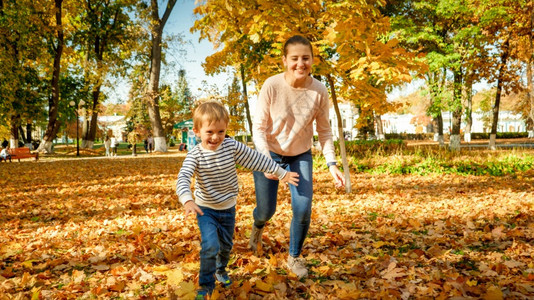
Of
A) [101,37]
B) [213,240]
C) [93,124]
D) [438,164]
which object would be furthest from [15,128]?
[213,240]

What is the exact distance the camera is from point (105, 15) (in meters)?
26.6

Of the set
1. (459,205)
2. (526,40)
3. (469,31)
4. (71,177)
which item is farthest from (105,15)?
(459,205)

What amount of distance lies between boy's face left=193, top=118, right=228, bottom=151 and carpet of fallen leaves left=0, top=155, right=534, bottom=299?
1.00 metres

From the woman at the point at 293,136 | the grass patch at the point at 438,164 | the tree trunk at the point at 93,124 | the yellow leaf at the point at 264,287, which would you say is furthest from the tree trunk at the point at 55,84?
the yellow leaf at the point at 264,287

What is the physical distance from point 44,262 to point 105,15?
1066 inches

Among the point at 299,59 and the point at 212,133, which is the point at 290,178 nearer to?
the point at 212,133

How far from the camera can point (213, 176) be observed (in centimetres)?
271

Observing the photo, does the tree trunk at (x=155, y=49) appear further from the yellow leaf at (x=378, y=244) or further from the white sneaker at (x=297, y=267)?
the white sneaker at (x=297, y=267)

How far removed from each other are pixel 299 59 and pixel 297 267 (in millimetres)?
1789

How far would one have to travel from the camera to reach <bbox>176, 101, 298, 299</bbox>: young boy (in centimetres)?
260

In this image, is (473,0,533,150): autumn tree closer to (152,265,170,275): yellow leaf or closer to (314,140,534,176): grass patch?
(314,140,534,176): grass patch

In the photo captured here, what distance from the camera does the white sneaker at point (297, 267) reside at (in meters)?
3.19

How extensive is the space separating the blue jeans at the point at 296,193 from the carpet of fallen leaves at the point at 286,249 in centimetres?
40

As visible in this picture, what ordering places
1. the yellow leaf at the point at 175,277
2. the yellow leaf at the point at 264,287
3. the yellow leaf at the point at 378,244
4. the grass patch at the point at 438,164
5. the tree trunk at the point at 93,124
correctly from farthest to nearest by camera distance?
1. the tree trunk at the point at 93,124
2. the grass patch at the point at 438,164
3. the yellow leaf at the point at 378,244
4. the yellow leaf at the point at 175,277
5. the yellow leaf at the point at 264,287
